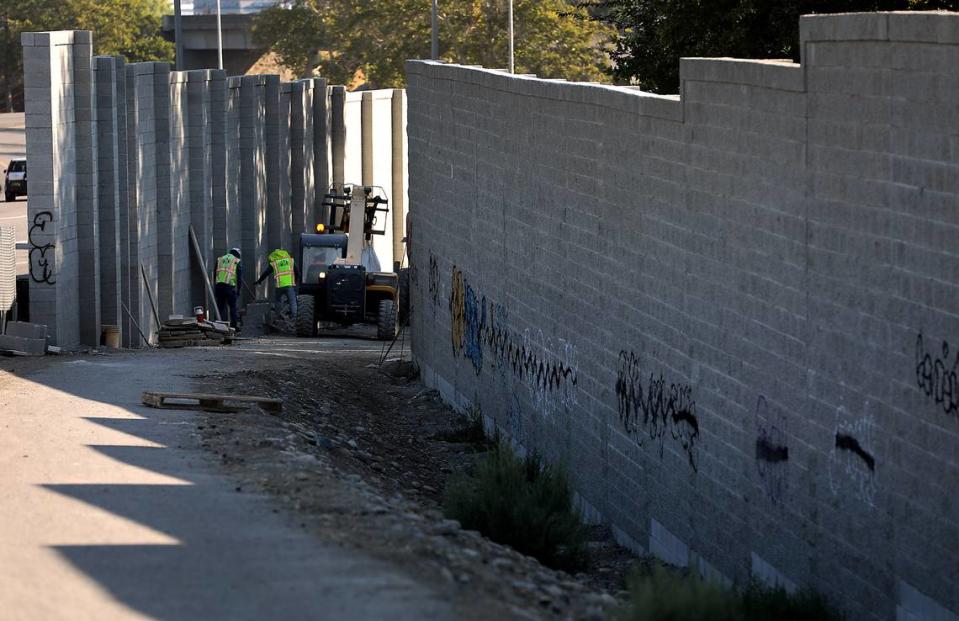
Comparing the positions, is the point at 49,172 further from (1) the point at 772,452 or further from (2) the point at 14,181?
(2) the point at 14,181

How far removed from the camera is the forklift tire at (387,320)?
3056 cm

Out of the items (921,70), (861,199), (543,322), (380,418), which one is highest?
(921,70)

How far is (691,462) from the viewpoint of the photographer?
39.7 feet

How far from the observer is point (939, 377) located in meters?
8.66

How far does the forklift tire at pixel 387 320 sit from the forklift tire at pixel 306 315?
1288 millimetres

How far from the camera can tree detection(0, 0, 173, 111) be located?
→ 93188 mm

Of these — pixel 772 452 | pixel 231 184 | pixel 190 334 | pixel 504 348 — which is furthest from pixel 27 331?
pixel 772 452

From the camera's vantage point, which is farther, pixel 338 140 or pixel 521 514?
pixel 338 140

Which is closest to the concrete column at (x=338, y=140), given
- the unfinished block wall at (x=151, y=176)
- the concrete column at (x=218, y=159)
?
the unfinished block wall at (x=151, y=176)

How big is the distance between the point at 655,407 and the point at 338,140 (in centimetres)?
3216

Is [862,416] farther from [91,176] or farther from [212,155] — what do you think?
[212,155]

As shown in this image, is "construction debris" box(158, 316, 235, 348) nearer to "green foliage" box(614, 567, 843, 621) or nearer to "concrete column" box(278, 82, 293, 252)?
"concrete column" box(278, 82, 293, 252)

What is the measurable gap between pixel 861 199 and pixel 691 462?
326 cm

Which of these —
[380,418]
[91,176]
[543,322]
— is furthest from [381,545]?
[91,176]
